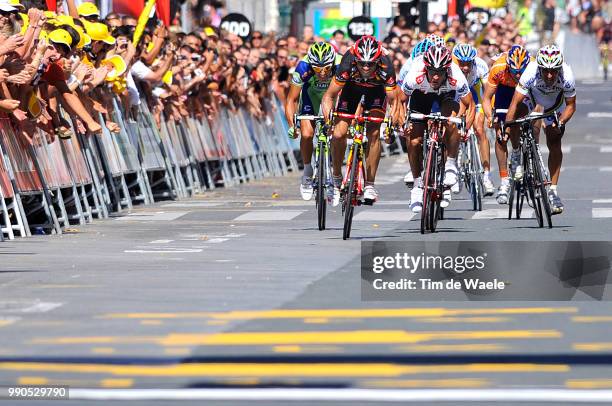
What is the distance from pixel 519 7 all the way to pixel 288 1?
3278 cm

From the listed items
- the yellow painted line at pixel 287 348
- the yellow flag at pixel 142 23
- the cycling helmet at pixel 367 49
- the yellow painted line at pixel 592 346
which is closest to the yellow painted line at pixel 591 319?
the yellow painted line at pixel 592 346

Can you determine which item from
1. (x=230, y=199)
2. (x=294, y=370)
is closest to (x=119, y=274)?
(x=294, y=370)

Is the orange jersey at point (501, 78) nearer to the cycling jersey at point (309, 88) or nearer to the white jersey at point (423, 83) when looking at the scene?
the cycling jersey at point (309, 88)

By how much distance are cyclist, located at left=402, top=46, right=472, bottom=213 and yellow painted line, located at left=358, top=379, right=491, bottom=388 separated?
30.8 ft

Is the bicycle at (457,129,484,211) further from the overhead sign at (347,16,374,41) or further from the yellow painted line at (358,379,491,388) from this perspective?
the overhead sign at (347,16,374,41)

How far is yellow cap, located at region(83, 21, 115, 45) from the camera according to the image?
21344mm

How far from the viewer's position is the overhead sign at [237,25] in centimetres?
3816

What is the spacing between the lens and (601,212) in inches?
827

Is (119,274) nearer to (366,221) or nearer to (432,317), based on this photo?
(432,317)

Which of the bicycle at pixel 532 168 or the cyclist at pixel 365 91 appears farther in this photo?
the bicycle at pixel 532 168

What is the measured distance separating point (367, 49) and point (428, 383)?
31.5 ft

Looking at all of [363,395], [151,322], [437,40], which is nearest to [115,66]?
[437,40]

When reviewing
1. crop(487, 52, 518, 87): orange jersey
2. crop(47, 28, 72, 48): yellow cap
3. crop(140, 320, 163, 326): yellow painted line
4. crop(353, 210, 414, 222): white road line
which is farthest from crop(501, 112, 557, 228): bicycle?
crop(140, 320, 163, 326): yellow painted line

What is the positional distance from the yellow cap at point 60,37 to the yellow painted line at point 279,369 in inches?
427
